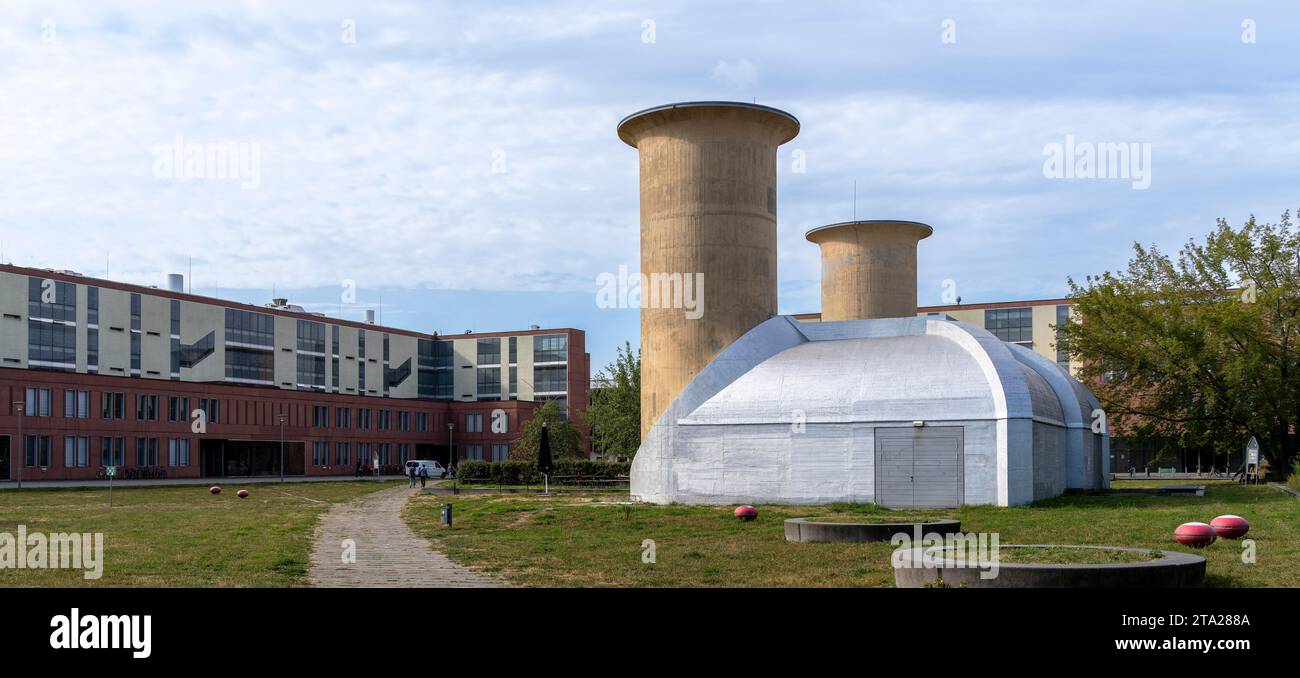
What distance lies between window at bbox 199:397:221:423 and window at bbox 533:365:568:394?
35.2 meters

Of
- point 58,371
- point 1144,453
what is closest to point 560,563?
point 58,371

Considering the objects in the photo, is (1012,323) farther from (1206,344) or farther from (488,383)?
(1206,344)

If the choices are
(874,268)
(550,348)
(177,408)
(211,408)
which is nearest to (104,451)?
(177,408)

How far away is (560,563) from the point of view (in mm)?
17922

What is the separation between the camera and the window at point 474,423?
106 m

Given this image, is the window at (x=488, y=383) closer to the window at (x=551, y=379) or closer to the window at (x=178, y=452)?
the window at (x=551, y=379)

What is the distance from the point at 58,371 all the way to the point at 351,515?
5014 cm

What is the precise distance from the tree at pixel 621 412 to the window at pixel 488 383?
4175cm

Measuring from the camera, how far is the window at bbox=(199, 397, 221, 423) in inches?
3145

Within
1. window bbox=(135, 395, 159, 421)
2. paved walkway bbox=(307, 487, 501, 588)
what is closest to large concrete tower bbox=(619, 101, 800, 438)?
paved walkway bbox=(307, 487, 501, 588)

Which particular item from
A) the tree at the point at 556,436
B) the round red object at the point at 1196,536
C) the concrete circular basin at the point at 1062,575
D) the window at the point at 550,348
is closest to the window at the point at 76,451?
the tree at the point at 556,436

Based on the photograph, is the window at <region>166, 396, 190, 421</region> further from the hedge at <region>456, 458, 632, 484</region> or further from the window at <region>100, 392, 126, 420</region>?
the hedge at <region>456, 458, 632, 484</region>

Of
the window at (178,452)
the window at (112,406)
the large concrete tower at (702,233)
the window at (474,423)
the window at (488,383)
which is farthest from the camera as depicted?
the window at (488,383)
